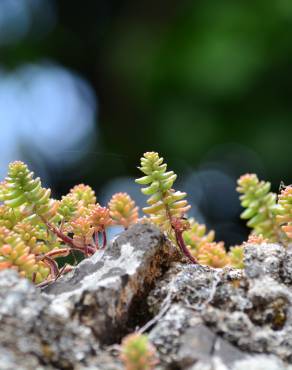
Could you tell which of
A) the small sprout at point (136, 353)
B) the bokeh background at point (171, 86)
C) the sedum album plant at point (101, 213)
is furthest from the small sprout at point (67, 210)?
the bokeh background at point (171, 86)

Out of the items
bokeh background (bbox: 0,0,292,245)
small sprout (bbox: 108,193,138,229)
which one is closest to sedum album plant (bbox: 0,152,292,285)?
small sprout (bbox: 108,193,138,229)

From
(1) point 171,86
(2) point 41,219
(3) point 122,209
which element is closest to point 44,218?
(2) point 41,219

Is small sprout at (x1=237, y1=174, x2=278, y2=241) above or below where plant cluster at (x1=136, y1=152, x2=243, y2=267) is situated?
below

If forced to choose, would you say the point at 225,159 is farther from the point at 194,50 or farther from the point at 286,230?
the point at 286,230

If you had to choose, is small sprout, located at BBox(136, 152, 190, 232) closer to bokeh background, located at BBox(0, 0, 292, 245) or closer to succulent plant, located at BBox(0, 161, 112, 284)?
succulent plant, located at BBox(0, 161, 112, 284)

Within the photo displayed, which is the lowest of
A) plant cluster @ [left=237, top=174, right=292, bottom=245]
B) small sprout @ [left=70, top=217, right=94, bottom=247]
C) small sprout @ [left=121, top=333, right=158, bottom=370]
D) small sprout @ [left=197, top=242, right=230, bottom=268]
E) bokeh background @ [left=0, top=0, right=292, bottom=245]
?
small sprout @ [left=121, top=333, right=158, bottom=370]

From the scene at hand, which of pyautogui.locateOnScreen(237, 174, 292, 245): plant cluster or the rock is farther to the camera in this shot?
pyautogui.locateOnScreen(237, 174, 292, 245): plant cluster

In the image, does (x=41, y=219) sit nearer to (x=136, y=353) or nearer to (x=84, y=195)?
(x=84, y=195)
